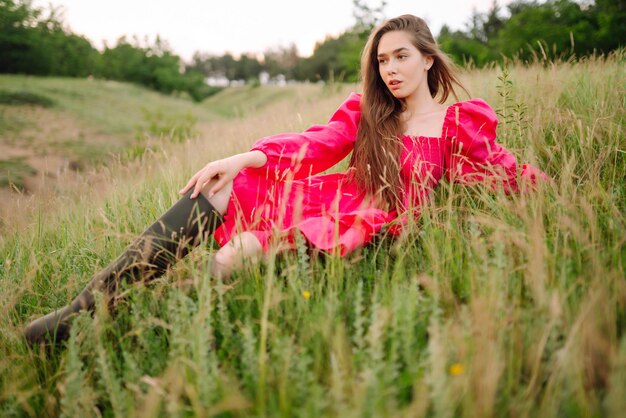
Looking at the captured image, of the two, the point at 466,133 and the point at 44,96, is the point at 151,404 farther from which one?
the point at 44,96

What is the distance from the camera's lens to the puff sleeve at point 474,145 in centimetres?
203

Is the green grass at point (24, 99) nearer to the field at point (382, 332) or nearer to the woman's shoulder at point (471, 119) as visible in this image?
the field at point (382, 332)

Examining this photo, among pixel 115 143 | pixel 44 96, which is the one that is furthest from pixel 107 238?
pixel 44 96

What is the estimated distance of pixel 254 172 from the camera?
2.05 metres

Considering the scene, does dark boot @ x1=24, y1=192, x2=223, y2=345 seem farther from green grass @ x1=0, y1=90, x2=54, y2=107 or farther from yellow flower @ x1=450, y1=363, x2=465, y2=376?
green grass @ x1=0, y1=90, x2=54, y2=107

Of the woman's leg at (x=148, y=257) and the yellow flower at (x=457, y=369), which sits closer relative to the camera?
the yellow flower at (x=457, y=369)

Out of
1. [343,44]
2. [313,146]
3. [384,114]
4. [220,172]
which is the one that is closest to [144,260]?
[220,172]

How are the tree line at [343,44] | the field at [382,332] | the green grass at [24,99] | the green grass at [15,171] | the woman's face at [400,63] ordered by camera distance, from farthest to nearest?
the green grass at [24,99] < the tree line at [343,44] < the green grass at [15,171] < the woman's face at [400,63] < the field at [382,332]

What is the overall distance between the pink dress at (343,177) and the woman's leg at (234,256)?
5cm

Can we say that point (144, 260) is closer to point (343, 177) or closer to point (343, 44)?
point (343, 177)

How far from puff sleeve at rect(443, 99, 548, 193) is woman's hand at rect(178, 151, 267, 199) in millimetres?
1022

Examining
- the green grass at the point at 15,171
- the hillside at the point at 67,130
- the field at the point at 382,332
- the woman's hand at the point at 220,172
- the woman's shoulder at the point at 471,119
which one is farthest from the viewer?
the hillside at the point at 67,130

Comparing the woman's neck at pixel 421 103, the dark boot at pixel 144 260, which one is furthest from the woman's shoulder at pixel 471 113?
the dark boot at pixel 144 260

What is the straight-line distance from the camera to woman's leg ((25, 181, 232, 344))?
65.0 inches
